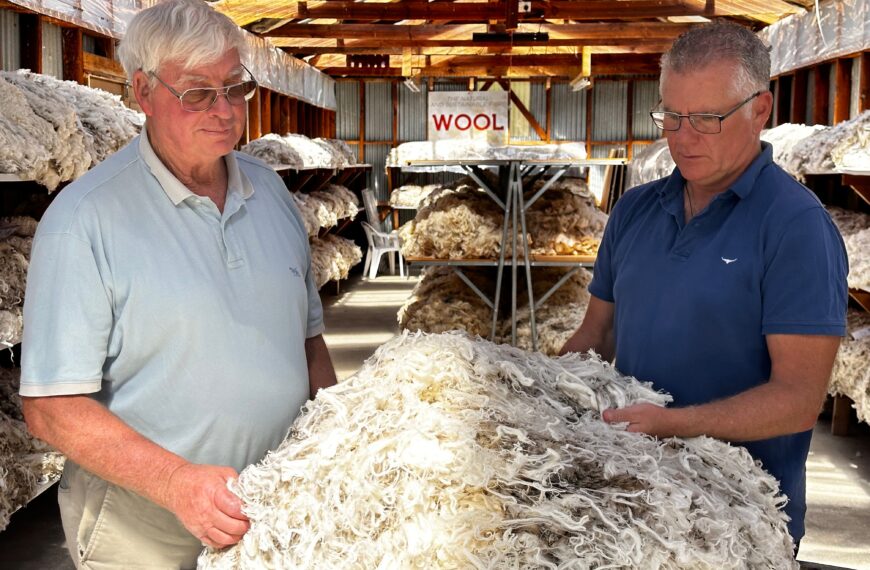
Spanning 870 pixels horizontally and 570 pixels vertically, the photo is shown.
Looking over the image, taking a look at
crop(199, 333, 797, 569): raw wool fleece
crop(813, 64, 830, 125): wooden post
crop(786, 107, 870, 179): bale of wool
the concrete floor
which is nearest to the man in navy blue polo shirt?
crop(199, 333, 797, 569): raw wool fleece

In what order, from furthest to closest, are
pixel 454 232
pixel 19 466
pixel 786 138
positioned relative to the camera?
pixel 786 138, pixel 454 232, pixel 19 466

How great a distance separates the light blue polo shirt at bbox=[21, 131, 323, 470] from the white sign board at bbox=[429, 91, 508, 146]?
8.06m

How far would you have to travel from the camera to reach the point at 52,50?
5.48 metres

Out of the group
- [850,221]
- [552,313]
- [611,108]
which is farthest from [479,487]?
[611,108]

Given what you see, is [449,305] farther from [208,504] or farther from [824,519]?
[208,504]

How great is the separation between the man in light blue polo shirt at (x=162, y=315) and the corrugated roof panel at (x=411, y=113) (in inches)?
581

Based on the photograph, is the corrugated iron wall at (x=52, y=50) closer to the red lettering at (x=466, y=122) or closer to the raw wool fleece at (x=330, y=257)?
the raw wool fleece at (x=330, y=257)

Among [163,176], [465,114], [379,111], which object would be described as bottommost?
[163,176]

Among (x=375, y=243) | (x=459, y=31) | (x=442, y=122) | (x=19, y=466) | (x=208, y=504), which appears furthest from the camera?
(x=375, y=243)

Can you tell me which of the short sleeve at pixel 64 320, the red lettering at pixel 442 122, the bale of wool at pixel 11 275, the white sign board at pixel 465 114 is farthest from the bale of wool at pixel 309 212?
the short sleeve at pixel 64 320

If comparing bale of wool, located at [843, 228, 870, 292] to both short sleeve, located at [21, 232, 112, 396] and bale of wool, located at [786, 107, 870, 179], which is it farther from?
short sleeve, located at [21, 232, 112, 396]

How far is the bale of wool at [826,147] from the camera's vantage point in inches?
200

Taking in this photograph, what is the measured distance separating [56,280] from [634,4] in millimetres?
8965

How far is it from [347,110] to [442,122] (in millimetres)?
6932
